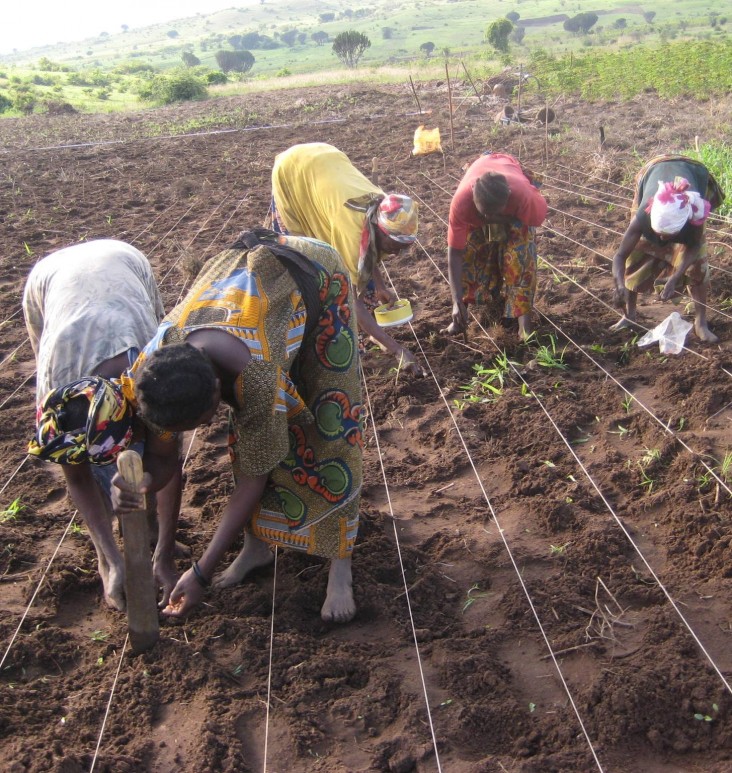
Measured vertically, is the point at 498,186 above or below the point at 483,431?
above

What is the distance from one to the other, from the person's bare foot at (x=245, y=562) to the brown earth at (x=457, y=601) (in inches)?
2.0

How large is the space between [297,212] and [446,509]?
5.33 feet

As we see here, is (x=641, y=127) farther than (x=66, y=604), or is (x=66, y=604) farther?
(x=641, y=127)

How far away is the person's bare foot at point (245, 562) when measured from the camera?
8.63ft

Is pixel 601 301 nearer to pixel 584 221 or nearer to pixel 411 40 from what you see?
pixel 584 221

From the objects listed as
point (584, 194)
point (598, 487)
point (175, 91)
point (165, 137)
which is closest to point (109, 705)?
point (598, 487)

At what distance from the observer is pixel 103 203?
27.6 feet

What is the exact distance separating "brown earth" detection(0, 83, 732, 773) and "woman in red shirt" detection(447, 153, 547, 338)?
0.90 feet

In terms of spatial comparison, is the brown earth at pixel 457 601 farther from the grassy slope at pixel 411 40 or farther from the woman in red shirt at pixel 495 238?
the grassy slope at pixel 411 40

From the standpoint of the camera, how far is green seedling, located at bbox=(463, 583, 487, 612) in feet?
8.56

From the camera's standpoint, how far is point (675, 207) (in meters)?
3.80

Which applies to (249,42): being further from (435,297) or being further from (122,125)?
(435,297)

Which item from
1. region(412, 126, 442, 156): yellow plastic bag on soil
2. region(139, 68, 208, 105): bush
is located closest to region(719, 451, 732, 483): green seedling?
region(412, 126, 442, 156): yellow plastic bag on soil

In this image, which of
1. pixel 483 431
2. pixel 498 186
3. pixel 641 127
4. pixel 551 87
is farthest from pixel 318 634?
pixel 551 87
